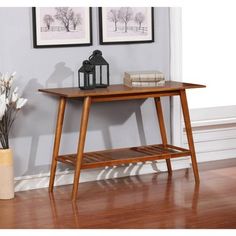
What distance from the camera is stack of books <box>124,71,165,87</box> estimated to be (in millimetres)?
4715

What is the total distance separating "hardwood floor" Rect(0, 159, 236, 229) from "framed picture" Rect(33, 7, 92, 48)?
1.01m

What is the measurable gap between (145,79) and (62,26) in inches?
26.8

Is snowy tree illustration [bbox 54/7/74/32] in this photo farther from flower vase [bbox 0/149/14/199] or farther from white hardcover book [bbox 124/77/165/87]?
flower vase [bbox 0/149/14/199]

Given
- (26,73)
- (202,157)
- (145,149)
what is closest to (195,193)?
(145,149)

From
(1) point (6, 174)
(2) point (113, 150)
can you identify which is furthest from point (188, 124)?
(1) point (6, 174)

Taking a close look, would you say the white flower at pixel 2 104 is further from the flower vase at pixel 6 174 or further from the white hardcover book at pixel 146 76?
the white hardcover book at pixel 146 76

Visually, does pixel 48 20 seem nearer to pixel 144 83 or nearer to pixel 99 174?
pixel 144 83

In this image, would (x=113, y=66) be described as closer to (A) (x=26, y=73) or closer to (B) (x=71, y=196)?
(A) (x=26, y=73)

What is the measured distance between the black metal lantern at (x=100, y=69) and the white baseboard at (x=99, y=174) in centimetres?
65

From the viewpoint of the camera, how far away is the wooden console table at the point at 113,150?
4.40 metres

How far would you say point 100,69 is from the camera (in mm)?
4758

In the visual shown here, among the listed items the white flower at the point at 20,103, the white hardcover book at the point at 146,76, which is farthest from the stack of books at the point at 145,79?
the white flower at the point at 20,103

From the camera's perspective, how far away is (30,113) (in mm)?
4688
